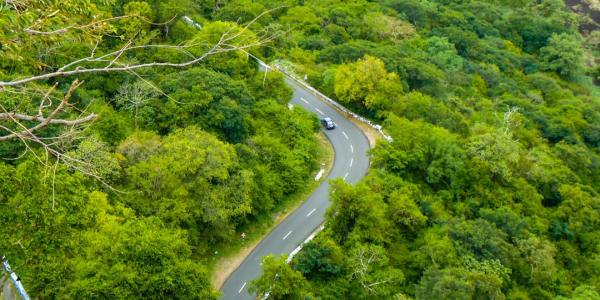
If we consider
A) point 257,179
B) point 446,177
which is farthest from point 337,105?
point 257,179

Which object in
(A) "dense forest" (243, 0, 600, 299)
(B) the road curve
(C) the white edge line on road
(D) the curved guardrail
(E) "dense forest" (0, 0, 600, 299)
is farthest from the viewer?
(D) the curved guardrail

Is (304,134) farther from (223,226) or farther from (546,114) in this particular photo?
(546,114)

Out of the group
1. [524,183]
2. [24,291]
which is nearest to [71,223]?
[24,291]

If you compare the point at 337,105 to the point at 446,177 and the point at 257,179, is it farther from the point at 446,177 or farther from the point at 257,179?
the point at 257,179

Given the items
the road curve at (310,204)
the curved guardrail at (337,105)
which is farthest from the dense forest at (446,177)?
the road curve at (310,204)

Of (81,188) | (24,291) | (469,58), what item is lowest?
(469,58)

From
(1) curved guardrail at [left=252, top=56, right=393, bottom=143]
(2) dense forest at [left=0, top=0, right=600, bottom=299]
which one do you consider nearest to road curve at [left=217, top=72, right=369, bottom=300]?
(1) curved guardrail at [left=252, top=56, right=393, bottom=143]

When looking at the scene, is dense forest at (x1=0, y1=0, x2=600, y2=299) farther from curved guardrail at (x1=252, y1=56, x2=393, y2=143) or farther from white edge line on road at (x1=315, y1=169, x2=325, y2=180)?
curved guardrail at (x1=252, y1=56, x2=393, y2=143)
